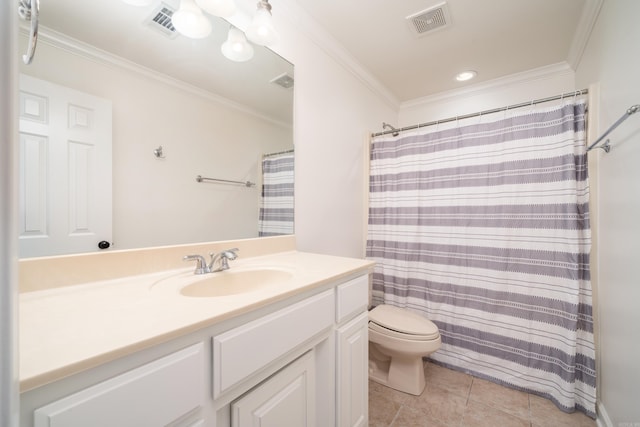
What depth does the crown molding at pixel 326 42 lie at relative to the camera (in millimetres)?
1475

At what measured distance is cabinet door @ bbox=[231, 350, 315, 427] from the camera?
708 mm

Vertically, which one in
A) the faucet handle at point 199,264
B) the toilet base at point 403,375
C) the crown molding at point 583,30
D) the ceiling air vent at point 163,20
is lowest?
the toilet base at point 403,375

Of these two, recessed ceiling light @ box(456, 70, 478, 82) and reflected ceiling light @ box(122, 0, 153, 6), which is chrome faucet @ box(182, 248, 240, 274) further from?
recessed ceiling light @ box(456, 70, 478, 82)

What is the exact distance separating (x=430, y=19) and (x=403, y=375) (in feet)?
7.48

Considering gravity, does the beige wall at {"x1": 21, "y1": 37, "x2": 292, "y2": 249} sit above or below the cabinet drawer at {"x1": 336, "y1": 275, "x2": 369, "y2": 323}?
above

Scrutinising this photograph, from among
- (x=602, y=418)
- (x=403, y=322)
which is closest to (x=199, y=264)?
(x=403, y=322)

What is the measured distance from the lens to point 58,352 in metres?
0.42

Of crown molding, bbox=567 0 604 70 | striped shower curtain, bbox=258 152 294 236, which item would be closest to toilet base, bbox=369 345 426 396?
striped shower curtain, bbox=258 152 294 236

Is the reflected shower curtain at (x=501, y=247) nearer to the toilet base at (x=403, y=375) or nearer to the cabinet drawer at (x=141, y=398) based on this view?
the toilet base at (x=403, y=375)

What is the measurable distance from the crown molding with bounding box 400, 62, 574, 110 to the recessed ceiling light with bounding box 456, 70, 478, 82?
179 millimetres

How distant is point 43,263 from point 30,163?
11.7 inches

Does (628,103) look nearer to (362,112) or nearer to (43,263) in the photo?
(362,112)

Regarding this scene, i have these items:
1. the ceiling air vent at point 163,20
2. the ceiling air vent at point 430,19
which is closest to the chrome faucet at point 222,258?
the ceiling air vent at point 163,20

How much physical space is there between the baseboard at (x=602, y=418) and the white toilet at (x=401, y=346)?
2.57 feet
